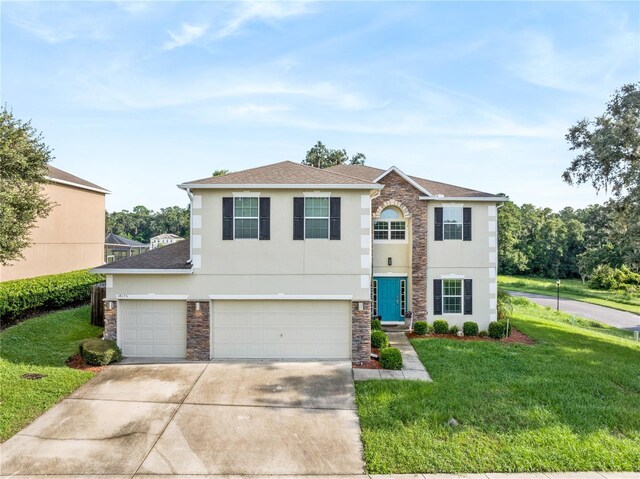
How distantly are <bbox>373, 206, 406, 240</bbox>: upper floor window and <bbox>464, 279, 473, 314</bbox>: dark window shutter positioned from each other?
3.10m

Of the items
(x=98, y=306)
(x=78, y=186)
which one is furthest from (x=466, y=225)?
(x=78, y=186)

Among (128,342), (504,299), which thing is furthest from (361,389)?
(504,299)

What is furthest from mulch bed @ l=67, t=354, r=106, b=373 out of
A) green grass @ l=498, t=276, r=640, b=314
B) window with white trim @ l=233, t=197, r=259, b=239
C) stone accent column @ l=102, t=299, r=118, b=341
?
green grass @ l=498, t=276, r=640, b=314

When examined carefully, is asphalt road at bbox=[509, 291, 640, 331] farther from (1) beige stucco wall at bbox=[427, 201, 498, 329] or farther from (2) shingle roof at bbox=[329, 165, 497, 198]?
(2) shingle roof at bbox=[329, 165, 497, 198]

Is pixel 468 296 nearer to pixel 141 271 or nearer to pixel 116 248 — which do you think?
pixel 141 271

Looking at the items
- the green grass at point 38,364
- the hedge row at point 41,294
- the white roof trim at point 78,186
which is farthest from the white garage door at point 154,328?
the white roof trim at point 78,186

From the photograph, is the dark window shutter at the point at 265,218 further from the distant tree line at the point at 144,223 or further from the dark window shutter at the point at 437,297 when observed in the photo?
the distant tree line at the point at 144,223

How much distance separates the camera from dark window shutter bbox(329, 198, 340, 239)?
11266mm

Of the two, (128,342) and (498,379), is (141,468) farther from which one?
(498,379)

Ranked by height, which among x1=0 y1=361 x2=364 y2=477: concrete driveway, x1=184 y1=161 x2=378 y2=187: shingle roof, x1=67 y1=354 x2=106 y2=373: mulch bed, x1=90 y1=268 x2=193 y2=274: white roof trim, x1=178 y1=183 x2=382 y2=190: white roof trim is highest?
x1=184 y1=161 x2=378 y2=187: shingle roof

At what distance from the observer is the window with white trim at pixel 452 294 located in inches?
580

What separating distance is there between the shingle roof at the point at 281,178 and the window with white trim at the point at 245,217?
59cm

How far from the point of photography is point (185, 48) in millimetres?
12672

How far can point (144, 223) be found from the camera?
3221 inches
